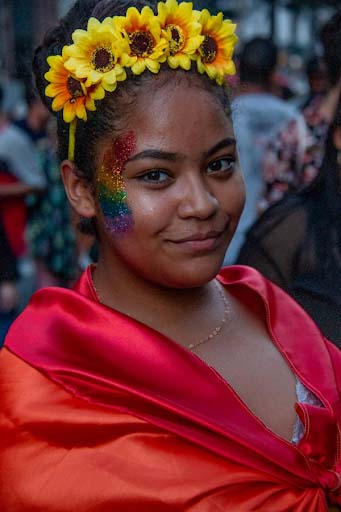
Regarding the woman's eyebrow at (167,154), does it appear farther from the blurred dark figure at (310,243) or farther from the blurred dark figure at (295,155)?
the blurred dark figure at (295,155)

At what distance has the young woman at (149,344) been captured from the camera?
213 centimetres

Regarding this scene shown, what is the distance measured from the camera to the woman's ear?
234 cm

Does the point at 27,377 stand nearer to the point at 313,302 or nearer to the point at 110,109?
the point at 110,109

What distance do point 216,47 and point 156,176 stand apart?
1.19ft

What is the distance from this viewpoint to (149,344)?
2236mm

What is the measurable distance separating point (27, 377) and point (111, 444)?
0.27 meters

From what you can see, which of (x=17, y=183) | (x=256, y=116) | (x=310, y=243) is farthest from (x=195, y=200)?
(x=17, y=183)

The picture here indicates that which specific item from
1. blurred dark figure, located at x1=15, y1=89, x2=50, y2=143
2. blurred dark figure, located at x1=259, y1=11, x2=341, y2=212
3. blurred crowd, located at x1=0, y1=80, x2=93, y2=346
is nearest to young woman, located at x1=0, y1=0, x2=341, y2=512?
blurred dark figure, located at x1=259, y1=11, x2=341, y2=212

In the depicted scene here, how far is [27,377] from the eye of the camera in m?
2.27

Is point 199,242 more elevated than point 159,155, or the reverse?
point 159,155

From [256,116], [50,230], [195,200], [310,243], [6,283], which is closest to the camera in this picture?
[195,200]

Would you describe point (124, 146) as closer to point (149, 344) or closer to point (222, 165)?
point (222, 165)

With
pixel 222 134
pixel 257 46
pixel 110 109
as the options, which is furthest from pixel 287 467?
pixel 257 46

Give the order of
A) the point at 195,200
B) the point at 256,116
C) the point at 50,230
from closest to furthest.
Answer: the point at 195,200, the point at 256,116, the point at 50,230
